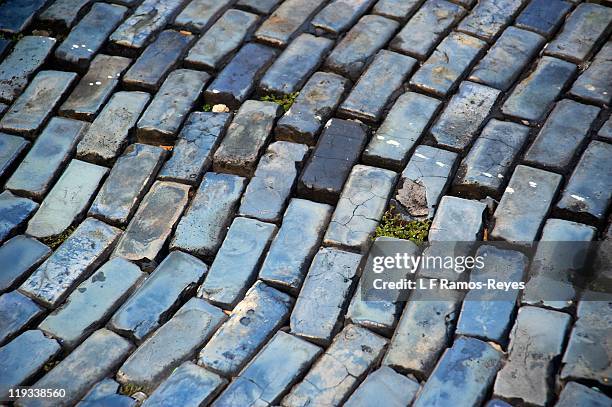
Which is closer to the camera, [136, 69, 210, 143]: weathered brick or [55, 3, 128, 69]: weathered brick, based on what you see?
[136, 69, 210, 143]: weathered brick

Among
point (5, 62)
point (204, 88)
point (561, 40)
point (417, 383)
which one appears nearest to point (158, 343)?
point (417, 383)

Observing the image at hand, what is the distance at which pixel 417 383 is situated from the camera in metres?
2.78

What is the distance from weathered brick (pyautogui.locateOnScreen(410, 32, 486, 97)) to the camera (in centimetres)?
380

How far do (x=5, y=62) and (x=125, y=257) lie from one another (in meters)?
1.61

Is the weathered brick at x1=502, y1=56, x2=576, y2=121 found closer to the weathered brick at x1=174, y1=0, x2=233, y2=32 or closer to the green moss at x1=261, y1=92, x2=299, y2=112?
the green moss at x1=261, y1=92, x2=299, y2=112

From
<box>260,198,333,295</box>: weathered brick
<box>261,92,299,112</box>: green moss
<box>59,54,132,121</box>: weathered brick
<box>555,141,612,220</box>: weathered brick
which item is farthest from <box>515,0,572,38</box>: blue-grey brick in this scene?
<box>59,54,132,121</box>: weathered brick

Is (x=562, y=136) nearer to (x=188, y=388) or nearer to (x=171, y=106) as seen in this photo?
(x=171, y=106)

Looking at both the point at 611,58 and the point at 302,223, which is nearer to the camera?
the point at 302,223

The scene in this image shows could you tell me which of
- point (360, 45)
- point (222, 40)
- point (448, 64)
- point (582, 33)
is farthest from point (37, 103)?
point (582, 33)

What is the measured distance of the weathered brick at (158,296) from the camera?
3.02 m

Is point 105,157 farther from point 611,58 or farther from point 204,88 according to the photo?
point 611,58

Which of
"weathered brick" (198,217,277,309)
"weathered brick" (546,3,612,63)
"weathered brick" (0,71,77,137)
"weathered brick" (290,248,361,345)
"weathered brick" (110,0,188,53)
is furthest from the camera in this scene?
"weathered brick" (110,0,188,53)

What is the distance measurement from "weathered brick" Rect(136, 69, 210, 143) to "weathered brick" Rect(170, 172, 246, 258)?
1.26ft

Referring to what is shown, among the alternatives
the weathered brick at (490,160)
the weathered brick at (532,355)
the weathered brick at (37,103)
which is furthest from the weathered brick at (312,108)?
the weathered brick at (532,355)
